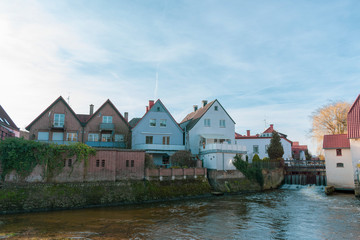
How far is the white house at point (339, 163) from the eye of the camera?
34.8 metres

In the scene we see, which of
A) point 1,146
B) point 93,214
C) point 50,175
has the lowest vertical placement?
point 93,214

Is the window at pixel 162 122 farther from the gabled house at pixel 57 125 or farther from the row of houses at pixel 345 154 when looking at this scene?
the row of houses at pixel 345 154

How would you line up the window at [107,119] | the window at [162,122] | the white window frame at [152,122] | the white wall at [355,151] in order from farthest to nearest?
Answer: 1. the window at [162,122]
2. the white window frame at [152,122]
3. the window at [107,119]
4. the white wall at [355,151]

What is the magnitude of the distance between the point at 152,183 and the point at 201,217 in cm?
1101


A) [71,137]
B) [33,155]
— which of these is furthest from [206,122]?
[33,155]

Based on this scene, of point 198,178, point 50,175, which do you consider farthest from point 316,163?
point 50,175

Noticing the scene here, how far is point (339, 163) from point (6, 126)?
5063cm

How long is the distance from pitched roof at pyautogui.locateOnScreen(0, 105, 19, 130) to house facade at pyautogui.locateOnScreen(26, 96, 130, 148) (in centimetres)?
424

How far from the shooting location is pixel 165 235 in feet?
52.0

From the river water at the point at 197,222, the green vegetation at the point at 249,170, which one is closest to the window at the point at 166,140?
the green vegetation at the point at 249,170

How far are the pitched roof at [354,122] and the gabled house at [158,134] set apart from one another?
968 inches

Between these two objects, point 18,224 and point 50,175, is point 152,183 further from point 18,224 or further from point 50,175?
point 18,224

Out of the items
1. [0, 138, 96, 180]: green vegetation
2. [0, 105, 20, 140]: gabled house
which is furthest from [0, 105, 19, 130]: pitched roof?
[0, 138, 96, 180]: green vegetation

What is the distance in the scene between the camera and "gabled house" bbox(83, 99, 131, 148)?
4153 centimetres
